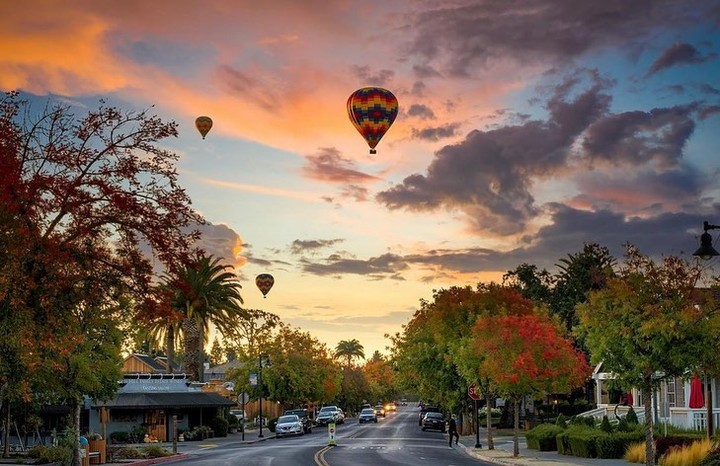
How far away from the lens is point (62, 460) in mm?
42375

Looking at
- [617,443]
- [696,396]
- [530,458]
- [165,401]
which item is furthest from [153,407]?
[696,396]

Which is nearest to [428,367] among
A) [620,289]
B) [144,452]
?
[144,452]

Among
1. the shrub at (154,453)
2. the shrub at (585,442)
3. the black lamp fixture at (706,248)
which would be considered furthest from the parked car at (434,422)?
the black lamp fixture at (706,248)

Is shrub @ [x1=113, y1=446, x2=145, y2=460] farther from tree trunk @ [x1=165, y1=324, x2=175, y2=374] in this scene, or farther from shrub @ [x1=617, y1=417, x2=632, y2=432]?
tree trunk @ [x1=165, y1=324, x2=175, y2=374]

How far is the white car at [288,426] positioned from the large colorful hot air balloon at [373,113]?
96.3ft

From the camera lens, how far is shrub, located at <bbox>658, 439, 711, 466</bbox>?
32656mm

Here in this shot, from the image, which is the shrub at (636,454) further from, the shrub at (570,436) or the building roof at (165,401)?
the building roof at (165,401)

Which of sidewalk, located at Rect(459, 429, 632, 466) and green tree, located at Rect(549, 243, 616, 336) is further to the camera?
green tree, located at Rect(549, 243, 616, 336)

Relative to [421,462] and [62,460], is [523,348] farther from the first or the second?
[62,460]

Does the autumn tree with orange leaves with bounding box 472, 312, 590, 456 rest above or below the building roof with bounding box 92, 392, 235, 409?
above

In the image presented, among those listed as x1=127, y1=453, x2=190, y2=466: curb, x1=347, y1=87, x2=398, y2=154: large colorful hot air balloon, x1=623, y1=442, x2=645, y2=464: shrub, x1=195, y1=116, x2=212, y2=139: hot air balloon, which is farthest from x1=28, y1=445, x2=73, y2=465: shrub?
x1=195, y1=116, x2=212, y2=139: hot air balloon

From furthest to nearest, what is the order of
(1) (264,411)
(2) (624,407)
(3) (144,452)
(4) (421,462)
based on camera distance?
(1) (264,411), (2) (624,407), (3) (144,452), (4) (421,462)

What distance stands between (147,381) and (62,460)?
111ft

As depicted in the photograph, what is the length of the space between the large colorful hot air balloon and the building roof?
2831 centimetres
